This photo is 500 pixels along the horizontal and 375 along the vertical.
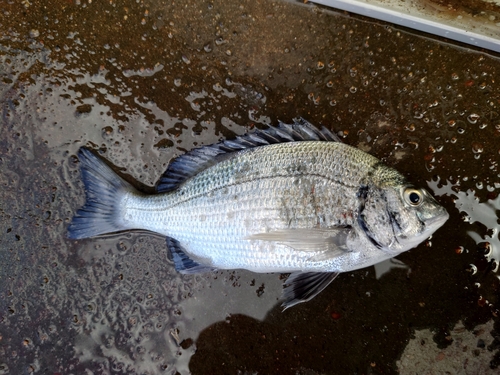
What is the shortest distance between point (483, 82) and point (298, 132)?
3.97 ft

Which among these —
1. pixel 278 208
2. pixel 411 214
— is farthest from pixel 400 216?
pixel 278 208

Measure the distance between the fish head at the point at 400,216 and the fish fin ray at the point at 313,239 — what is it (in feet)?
0.46

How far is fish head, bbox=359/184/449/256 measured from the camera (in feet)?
5.76

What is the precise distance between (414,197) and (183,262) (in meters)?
1.32

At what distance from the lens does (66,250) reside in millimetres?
2188

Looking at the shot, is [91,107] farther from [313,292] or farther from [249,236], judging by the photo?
[313,292]

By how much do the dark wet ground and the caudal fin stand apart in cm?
14

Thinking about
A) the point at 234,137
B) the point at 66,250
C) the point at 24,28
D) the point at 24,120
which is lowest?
the point at 66,250

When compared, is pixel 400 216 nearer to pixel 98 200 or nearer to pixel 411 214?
pixel 411 214

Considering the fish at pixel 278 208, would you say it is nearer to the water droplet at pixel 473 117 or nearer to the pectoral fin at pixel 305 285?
the pectoral fin at pixel 305 285

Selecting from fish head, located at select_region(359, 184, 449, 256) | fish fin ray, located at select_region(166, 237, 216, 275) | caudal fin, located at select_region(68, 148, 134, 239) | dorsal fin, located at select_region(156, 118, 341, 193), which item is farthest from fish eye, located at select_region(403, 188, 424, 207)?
caudal fin, located at select_region(68, 148, 134, 239)

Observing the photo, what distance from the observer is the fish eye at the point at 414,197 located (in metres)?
1.76

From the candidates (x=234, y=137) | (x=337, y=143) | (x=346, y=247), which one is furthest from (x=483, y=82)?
(x=234, y=137)

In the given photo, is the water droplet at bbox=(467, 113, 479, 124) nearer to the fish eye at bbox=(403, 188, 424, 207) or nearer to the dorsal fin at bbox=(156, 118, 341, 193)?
the fish eye at bbox=(403, 188, 424, 207)
